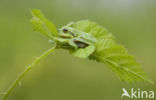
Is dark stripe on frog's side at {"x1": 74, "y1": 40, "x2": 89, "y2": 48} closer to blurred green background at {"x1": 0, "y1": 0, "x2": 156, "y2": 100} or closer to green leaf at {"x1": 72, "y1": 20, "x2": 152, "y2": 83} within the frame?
green leaf at {"x1": 72, "y1": 20, "x2": 152, "y2": 83}

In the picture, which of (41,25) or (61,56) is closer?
(41,25)

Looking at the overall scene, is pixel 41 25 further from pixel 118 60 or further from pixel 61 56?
pixel 61 56

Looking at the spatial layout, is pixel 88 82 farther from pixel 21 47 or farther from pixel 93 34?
pixel 93 34

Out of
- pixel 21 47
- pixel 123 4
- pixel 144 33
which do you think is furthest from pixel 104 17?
pixel 21 47

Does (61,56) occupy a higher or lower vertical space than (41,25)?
higher

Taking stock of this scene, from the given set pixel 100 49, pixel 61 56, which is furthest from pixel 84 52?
pixel 61 56

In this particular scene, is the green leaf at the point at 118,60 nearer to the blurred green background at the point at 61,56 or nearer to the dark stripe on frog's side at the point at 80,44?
the dark stripe on frog's side at the point at 80,44

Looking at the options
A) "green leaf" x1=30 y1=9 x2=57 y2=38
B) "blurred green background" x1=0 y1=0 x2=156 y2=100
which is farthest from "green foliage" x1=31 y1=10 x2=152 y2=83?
"blurred green background" x1=0 y1=0 x2=156 y2=100
